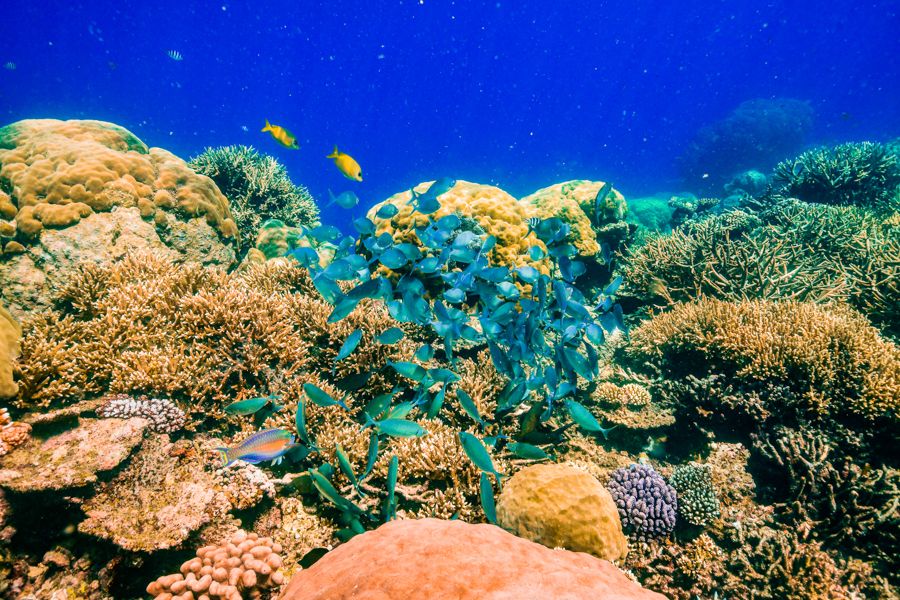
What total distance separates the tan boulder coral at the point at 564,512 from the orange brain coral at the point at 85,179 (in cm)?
697

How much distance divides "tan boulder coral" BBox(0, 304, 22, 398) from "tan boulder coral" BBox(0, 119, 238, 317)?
1.16m

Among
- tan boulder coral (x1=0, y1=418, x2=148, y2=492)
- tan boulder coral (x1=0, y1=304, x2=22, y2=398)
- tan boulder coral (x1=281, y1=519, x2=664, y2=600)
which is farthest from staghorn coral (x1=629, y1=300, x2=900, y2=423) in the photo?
tan boulder coral (x1=0, y1=304, x2=22, y2=398)

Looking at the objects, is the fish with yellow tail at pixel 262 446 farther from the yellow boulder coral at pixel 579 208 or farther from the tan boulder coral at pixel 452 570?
the yellow boulder coral at pixel 579 208

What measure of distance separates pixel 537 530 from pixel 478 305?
3269mm

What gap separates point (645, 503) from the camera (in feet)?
12.0

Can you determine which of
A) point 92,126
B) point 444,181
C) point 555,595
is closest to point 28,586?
point 555,595

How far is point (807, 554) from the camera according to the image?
11.0ft

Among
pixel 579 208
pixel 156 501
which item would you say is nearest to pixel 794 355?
pixel 579 208

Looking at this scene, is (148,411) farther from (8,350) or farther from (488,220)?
(488,220)

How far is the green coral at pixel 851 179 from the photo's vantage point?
10.5m

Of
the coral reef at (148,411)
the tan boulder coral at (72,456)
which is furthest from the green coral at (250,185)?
the tan boulder coral at (72,456)

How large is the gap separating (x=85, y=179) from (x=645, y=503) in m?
9.11

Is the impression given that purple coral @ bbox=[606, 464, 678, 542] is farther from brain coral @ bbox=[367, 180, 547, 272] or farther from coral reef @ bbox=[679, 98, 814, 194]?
coral reef @ bbox=[679, 98, 814, 194]

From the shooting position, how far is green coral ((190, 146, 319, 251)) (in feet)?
28.3
